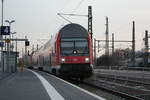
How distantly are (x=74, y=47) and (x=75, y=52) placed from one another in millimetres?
395

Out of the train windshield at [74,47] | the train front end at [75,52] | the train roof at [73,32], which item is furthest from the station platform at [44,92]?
the train roof at [73,32]

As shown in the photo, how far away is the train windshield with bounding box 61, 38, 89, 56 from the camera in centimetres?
2506

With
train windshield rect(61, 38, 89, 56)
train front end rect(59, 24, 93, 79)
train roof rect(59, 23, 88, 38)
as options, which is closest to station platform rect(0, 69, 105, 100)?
train front end rect(59, 24, 93, 79)

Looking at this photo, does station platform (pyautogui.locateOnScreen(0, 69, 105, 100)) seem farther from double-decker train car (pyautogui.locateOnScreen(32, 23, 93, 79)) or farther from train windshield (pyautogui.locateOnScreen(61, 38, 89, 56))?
train windshield (pyautogui.locateOnScreen(61, 38, 89, 56))

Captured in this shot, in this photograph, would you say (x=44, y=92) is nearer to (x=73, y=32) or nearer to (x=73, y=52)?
(x=73, y=52)

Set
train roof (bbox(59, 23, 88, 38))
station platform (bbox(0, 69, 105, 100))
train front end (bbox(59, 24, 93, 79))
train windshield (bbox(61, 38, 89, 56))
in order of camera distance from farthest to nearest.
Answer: train roof (bbox(59, 23, 88, 38)) < train windshield (bbox(61, 38, 89, 56)) < train front end (bbox(59, 24, 93, 79)) < station platform (bbox(0, 69, 105, 100))

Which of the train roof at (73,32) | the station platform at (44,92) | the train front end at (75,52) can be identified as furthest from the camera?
the train roof at (73,32)

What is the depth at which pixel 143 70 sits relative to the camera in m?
26.8

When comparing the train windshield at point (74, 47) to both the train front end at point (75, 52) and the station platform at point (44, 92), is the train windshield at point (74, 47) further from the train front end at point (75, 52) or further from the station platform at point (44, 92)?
the station platform at point (44, 92)

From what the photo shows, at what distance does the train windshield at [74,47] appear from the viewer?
82.2 ft

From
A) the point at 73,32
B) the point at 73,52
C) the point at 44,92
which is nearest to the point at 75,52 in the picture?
→ the point at 73,52

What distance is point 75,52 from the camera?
2509 centimetres

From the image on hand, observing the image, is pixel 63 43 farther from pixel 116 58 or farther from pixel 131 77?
pixel 116 58

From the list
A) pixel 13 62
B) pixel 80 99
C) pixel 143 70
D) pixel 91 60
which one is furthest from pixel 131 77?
pixel 13 62
